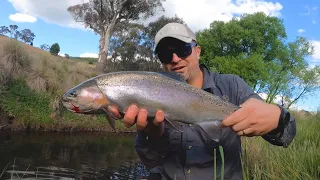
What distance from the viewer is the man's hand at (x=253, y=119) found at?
246 cm

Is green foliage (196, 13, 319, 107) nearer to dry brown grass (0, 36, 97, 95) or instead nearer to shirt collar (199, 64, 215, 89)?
dry brown grass (0, 36, 97, 95)

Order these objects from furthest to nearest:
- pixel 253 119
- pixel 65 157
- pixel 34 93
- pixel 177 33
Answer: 1. pixel 34 93
2. pixel 65 157
3. pixel 177 33
4. pixel 253 119

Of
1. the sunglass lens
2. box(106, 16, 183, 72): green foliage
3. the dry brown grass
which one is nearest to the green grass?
the dry brown grass

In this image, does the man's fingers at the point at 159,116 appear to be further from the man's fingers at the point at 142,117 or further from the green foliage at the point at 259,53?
the green foliage at the point at 259,53

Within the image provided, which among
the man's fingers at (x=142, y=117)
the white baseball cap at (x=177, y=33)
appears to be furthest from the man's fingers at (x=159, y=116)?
the white baseball cap at (x=177, y=33)

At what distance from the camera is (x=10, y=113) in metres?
19.7

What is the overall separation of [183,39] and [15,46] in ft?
72.0

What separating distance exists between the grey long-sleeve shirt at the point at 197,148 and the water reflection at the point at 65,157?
7870 mm

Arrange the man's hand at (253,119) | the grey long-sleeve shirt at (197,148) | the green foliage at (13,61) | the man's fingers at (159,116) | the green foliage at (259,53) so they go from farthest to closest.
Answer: the green foliage at (259,53)
the green foliage at (13,61)
the grey long-sleeve shirt at (197,148)
the man's fingers at (159,116)
the man's hand at (253,119)

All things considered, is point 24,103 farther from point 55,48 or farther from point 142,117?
point 55,48

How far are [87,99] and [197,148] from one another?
1.16 metres

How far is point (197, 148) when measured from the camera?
3125 millimetres

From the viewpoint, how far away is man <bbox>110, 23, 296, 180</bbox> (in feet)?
8.28

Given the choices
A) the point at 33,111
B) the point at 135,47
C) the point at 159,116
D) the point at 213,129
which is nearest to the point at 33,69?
the point at 33,111
